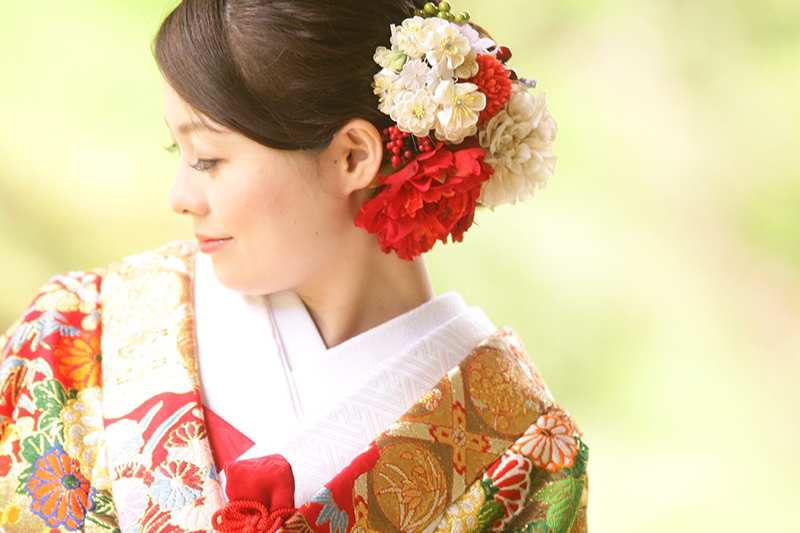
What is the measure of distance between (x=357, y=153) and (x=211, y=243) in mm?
290

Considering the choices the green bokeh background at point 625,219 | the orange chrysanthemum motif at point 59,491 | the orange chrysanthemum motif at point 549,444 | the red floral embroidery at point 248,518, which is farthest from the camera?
the green bokeh background at point 625,219

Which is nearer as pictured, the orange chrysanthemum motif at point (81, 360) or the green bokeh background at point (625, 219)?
the orange chrysanthemum motif at point (81, 360)

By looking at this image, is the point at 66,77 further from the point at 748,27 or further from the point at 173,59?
the point at 748,27

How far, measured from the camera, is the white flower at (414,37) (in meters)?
1.34

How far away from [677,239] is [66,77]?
1.85 m

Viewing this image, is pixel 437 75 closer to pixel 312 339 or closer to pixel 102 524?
pixel 312 339

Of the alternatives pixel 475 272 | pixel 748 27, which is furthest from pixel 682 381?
pixel 748 27

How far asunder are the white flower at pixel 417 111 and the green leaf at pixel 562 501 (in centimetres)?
62

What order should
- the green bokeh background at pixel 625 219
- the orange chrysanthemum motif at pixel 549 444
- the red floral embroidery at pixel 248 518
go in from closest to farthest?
the red floral embroidery at pixel 248 518, the orange chrysanthemum motif at pixel 549 444, the green bokeh background at pixel 625 219

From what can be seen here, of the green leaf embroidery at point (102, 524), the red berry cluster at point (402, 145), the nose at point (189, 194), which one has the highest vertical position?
the red berry cluster at point (402, 145)

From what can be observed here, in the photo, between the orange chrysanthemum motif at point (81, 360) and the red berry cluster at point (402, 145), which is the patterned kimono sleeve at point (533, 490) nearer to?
the red berry cluster at point (402, 145)

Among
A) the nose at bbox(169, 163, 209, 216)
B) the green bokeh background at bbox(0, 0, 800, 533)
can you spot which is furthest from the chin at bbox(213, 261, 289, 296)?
the green bokeh background at bbox(0, 0, 800, 533)

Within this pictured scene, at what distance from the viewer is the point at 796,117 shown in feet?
8.49

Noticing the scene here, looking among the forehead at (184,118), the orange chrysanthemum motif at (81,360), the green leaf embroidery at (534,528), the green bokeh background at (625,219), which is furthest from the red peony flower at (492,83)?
the green bokeh background at (625,219)
